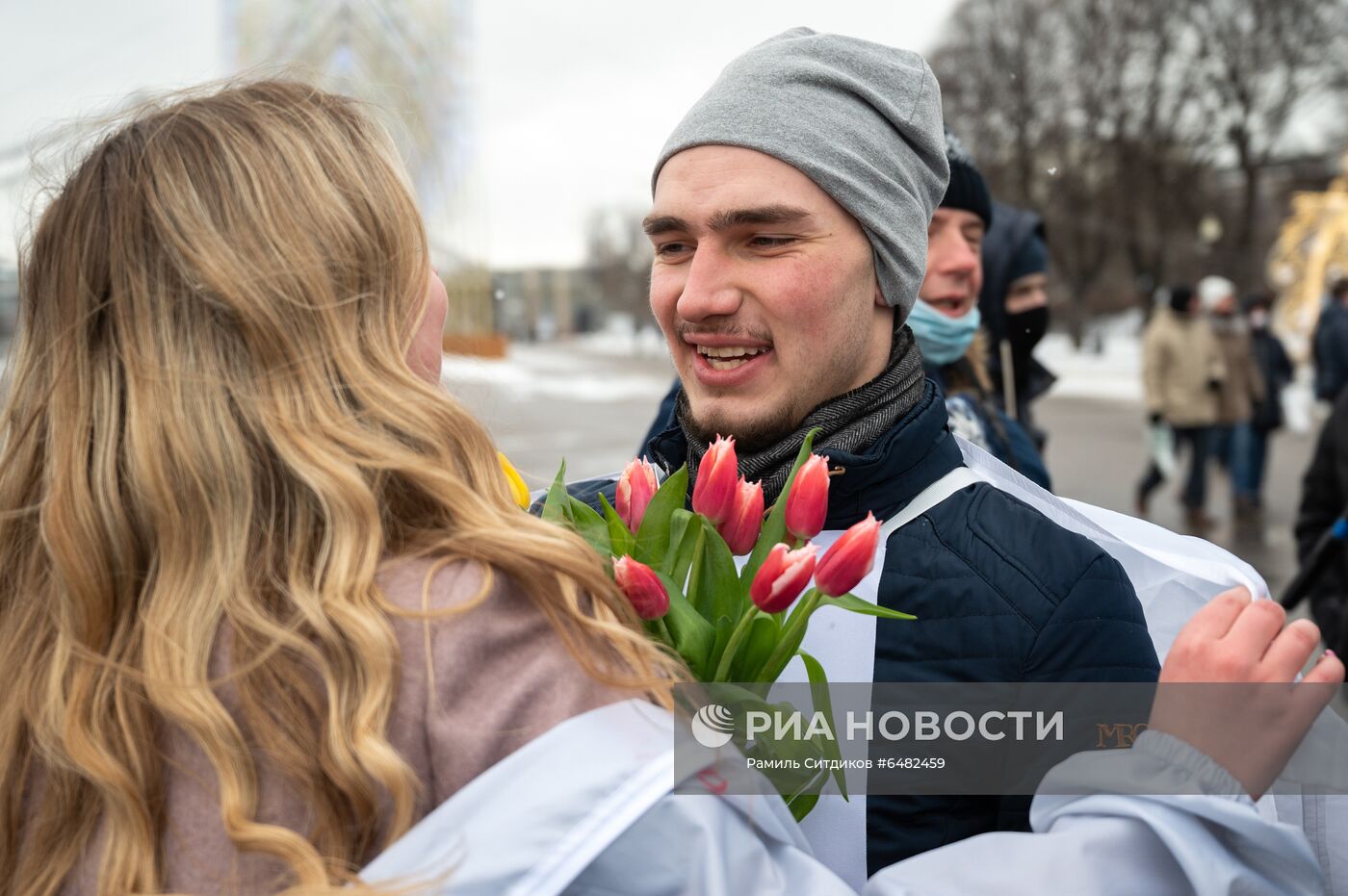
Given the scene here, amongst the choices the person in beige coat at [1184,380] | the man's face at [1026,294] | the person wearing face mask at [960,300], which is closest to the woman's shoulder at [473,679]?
the person wearing face mask at [960,300]

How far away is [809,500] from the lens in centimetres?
133

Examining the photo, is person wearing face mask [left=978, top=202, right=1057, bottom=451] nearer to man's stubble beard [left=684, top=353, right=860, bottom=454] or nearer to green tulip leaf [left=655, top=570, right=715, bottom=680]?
man's stubble beard [left=684, top=353, right=860, bottom=454]

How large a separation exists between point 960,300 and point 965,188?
297mm

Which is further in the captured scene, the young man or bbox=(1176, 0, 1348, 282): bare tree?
bbox=(1176, 0, 1348, 282): bare tree

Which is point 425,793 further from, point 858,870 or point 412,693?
point 858,870

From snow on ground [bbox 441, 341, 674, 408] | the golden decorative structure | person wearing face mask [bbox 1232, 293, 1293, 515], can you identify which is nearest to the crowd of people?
person wearing face mask [bbox 1232, 293, 1293, 515]

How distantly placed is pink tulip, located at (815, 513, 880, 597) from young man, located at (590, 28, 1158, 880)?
1.25 feet

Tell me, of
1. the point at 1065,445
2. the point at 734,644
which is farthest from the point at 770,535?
the point at 1065,445

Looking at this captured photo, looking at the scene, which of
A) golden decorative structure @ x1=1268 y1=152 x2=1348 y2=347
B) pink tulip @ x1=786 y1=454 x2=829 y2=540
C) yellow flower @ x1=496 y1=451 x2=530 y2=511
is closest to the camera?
pink tulip @ x1=786 y1=454 x2=829 y2=540

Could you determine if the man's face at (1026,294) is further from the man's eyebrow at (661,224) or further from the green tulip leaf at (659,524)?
the green tulip leaf at (659,524)

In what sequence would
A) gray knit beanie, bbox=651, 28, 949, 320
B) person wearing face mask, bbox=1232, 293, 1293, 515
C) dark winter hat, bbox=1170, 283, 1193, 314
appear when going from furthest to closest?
1. dark winter hat, bbox=1170, 283, 1193, 314
2. person wearing face mask, bbox=1232, 293, 1293, 515
3. gray knit beanie, bbox=651, 28, 949, 320

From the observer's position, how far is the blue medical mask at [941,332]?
3.16 meters

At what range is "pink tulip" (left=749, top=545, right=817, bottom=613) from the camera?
1226 millimetres

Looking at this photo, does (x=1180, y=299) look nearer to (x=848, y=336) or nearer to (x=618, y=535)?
(x=848, y=336)
